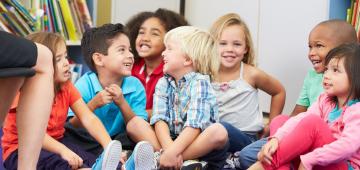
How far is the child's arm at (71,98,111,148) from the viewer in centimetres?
178

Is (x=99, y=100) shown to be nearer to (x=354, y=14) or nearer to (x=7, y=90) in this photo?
(x=7, y=90)

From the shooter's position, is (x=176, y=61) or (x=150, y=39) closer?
(x=176, y=61)

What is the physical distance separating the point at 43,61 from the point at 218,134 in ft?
2.10

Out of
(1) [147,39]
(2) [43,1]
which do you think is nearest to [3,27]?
(2) [43,1]

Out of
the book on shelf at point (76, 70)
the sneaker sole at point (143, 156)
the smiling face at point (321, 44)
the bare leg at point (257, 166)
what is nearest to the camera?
the sneaker sole at point (143, 156)

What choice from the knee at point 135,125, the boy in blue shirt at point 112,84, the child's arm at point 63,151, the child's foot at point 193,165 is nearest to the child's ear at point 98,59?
the boy in blue shirt at point 112,84

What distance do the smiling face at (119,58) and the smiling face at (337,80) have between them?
71 centimetres

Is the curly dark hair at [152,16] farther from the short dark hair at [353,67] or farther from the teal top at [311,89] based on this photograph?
the short dark hair at [353,67]

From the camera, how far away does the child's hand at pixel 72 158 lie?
1625 mm

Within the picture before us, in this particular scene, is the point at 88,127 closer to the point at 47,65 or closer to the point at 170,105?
the point at 170,105

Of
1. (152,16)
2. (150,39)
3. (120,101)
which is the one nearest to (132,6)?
(152,16)

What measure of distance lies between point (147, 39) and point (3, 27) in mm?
592

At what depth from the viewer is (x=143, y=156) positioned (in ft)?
5.10

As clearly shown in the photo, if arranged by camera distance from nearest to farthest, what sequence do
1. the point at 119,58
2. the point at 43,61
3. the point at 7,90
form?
the point at 7,90 < the point at 43,61 < the point at 119,58
